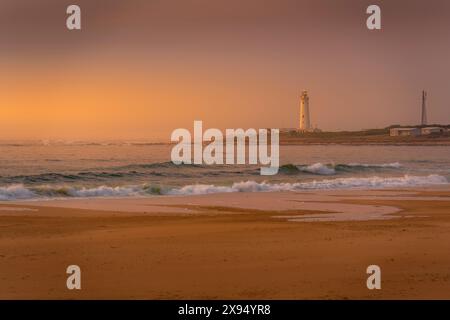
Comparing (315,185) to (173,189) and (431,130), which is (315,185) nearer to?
(173,189)

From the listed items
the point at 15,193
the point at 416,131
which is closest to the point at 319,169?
the point at 15,193

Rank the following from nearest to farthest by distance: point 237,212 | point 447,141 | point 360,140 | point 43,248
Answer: point 43,248, point 237,212, point 447,141, point 360,140

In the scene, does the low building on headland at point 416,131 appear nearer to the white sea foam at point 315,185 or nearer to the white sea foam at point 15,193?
the white sea foam at point 315,185

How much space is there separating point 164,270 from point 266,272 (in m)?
1.36

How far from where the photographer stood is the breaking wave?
19734mm

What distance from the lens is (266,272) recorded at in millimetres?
7953

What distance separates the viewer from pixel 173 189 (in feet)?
72.2

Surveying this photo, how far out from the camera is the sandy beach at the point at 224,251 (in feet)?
23.4

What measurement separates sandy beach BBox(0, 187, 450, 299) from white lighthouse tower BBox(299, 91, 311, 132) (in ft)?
323

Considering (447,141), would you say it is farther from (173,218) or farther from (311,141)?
(173,218)

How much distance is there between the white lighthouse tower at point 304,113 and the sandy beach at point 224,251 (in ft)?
323

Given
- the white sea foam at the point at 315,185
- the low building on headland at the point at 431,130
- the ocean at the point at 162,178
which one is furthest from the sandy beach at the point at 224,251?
the low building on headland at the point at 431,130
